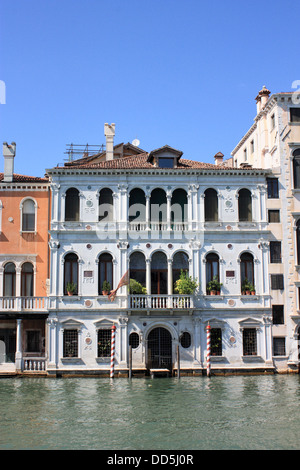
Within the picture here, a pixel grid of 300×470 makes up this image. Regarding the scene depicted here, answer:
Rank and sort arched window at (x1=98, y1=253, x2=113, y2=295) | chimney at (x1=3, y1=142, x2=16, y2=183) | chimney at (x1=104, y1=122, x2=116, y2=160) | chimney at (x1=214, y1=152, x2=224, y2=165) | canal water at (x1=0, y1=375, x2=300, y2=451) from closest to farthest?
canal water at (x1=0, y1=375, x2=300, y2=451) < arched window at (x1=98, y1=253, x2=113, y2=295) < chimney at (x1=3, y1=142, x2=16, y2=183) < chimney at (x1=104, y1=122, x2=116, y2=160) < chimney at (x1=214, y1=152, x2=224, y2=165)

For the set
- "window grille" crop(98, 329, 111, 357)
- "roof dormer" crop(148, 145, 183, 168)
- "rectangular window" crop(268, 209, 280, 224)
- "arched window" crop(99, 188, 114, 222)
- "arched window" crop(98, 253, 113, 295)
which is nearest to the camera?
"window grille" crop(98, 329, 111, 357)

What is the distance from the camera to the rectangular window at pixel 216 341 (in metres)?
28.1

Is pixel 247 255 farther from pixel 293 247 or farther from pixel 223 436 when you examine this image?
pixel 223 436

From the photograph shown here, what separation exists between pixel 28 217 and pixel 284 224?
41.7 ft

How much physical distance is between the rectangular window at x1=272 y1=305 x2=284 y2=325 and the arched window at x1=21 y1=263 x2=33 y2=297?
11.9 m

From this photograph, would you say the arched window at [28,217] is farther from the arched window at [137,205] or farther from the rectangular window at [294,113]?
the rectangular window at [294,113]

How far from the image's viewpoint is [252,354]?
2822cm

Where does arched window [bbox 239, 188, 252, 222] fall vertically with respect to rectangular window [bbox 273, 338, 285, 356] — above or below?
above

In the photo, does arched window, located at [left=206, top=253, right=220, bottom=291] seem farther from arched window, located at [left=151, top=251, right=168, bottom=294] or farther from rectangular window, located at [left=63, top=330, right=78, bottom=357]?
rectangular window, located at [left=63, top=330, right=78, bottom=357]

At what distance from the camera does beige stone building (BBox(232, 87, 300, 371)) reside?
28.4 metres

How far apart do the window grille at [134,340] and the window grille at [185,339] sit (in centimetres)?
208

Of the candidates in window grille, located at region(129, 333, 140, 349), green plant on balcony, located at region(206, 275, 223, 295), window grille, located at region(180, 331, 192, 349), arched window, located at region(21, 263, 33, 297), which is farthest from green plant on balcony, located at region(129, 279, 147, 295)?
arched window, located at region(21, 263, 33, 297)

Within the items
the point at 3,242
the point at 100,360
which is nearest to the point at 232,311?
the point at 100,360

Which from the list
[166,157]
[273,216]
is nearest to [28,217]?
[166,157]
